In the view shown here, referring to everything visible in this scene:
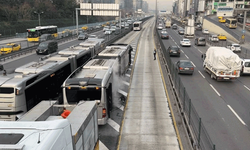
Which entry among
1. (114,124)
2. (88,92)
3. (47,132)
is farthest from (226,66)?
(47,132)

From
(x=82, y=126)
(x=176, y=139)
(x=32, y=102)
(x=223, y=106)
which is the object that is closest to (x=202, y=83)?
(x=223, y=106)

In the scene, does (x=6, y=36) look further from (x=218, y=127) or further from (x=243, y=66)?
(x=218, y=127)

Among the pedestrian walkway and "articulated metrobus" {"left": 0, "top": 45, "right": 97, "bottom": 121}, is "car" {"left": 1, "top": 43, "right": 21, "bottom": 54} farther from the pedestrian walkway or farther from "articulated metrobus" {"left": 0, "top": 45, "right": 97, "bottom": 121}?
"articulated metrobus" {"left": 0, "top": 45, "right": 97, "bottom": 121}

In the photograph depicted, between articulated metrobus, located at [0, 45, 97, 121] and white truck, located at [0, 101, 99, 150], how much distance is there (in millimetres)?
3817

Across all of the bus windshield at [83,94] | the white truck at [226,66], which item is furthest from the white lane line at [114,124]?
the white truck at [226,66]

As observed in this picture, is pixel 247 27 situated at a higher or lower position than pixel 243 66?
higher

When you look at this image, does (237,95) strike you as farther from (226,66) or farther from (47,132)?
(47,132)

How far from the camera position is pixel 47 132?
5.36m

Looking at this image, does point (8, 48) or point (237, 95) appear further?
point (8, 48)

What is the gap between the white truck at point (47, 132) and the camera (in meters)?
4.98

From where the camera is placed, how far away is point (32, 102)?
41.7 ft

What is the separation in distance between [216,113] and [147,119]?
4.28 m

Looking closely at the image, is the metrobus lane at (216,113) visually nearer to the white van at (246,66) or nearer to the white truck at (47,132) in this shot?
the white van at (246,66)

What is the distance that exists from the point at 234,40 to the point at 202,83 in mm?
41188
